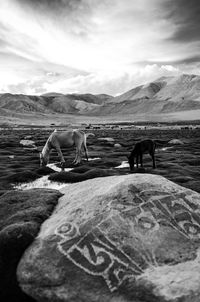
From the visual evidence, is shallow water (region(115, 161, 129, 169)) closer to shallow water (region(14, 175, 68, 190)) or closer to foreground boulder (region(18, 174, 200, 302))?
shallow water (region(14, 175, 68, 190))

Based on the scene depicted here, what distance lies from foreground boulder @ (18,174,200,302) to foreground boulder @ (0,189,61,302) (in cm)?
35

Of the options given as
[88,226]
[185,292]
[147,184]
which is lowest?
[185,292]

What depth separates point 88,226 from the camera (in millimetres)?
10398

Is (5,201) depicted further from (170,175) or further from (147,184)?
(170,175)

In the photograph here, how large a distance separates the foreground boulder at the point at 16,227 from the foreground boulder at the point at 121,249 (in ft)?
1.15

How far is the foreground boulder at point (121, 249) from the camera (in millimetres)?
8688

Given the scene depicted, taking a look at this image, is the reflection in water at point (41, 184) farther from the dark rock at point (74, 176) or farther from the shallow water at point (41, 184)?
the dark rock at point (74, 176)

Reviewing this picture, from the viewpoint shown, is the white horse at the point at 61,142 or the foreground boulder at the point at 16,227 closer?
the foreground boulder at the point at 16,227

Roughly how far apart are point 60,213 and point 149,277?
14.0 feet

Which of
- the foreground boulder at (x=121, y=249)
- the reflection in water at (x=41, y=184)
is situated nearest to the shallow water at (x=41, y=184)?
the reflection in water at (x=41, y=184)

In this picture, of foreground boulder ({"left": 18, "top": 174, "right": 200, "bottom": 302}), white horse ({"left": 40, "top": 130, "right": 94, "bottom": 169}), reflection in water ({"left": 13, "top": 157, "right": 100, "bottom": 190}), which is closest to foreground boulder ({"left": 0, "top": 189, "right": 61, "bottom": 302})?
foreground boulder ({"left": 18, "top": 174, "right": 200, "bottom": 302})

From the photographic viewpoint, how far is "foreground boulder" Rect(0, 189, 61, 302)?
32.7 feet

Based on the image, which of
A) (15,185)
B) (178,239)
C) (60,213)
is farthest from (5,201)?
(15,185)

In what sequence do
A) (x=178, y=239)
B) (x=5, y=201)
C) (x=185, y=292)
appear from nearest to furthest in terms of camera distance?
(x=185, y=292) < (x=178, y=239) < (x=5, y=201)
